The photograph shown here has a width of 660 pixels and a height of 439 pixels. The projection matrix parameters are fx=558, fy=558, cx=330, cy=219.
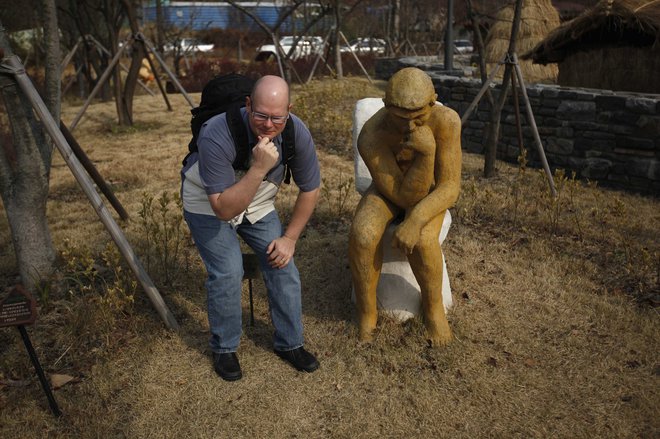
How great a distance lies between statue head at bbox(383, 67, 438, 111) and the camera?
2654mm

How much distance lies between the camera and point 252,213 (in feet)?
9.34

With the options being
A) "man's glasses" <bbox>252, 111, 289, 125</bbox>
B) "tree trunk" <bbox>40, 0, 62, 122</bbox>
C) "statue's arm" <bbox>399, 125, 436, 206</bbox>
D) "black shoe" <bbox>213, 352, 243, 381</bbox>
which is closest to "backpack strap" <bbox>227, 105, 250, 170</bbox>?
"man's glasses" <bbox>252, 111, 289, 125</bbox>

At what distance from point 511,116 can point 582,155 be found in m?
1.05

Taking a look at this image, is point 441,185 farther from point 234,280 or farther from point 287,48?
point 287,48

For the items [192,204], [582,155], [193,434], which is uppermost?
[192,204]

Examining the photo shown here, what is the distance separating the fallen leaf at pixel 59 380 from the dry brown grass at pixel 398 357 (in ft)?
0.18

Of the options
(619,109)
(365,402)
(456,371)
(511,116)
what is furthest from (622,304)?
(511,116)

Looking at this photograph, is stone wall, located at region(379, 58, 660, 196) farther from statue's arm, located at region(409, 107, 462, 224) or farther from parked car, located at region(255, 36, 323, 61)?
parked car, located at region(255, 36, 323, 61)

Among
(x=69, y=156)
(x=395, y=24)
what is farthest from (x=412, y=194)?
(x=395, y=24)

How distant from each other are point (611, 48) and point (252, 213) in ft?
22.2

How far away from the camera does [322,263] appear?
4.16m

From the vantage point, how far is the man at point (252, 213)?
2.48 m

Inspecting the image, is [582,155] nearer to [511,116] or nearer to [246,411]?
[511,116]

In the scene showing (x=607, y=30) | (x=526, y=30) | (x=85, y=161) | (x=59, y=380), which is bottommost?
(x=59, y=380)
